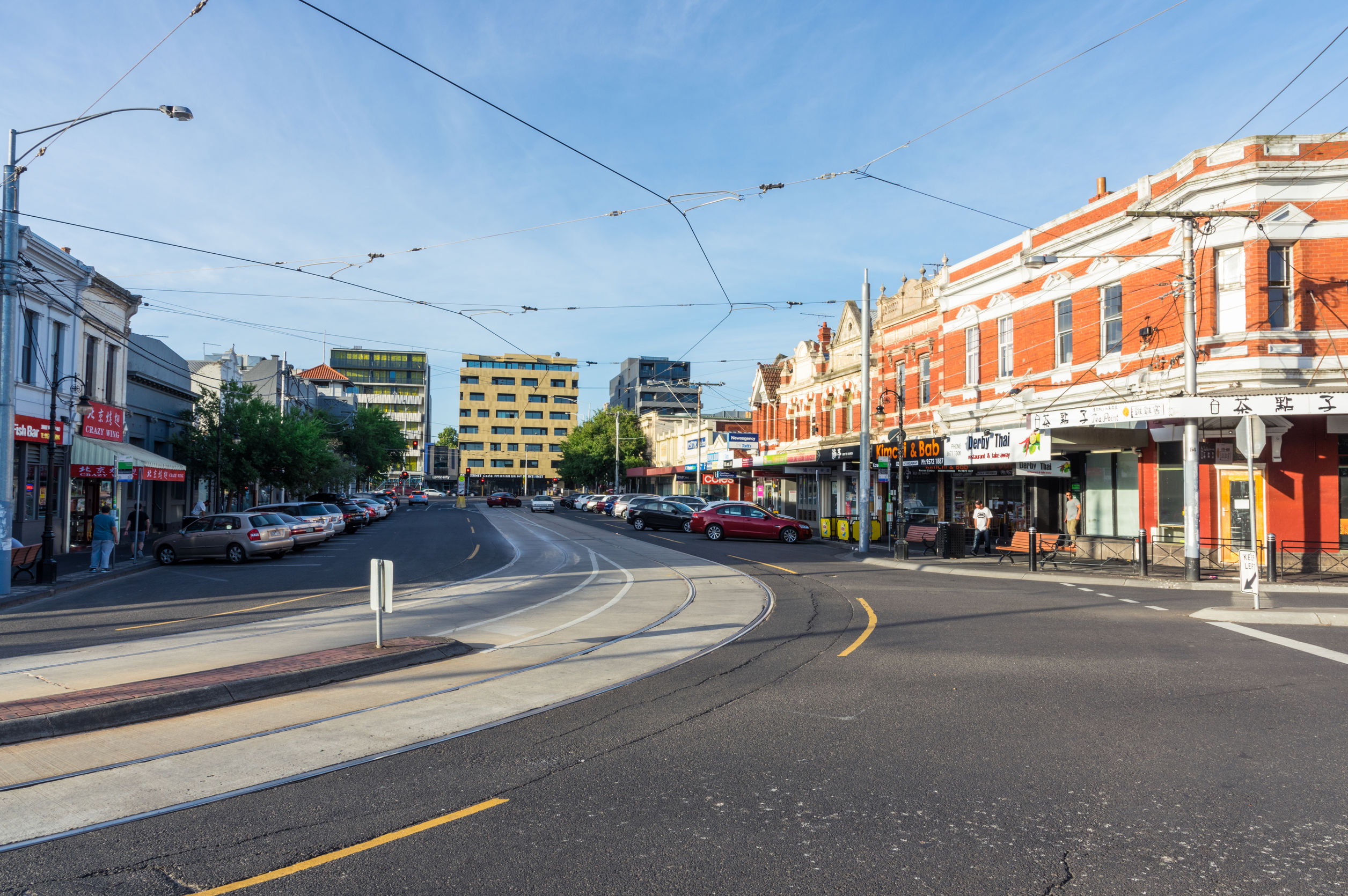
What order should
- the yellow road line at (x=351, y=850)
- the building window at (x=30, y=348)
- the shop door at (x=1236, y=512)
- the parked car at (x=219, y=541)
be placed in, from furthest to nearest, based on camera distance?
the building window at (x=30, y=348), the parked car at (x=219, y=541), the shop door at (x=1236, y=512), the yellow road line at (x=351, y=850)

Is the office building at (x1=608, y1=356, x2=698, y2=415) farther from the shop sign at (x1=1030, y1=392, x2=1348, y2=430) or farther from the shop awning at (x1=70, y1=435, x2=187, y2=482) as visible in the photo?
the shop sign at (x1=1030, y1=392, x2=1348, y2=430)

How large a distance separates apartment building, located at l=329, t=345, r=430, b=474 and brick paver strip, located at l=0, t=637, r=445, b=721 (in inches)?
5531

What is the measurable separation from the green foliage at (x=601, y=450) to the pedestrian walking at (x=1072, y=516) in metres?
66.2

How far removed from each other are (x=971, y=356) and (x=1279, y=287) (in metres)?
11.6

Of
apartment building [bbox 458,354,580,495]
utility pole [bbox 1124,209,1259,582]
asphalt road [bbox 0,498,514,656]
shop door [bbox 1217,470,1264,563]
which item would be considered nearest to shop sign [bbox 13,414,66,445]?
asphalt road [bbox 0,498,514,656]

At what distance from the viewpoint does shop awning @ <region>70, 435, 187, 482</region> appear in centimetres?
2731

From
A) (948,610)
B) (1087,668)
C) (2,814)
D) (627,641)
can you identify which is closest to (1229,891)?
(1087,668)

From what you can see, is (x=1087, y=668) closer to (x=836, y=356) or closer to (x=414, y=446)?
(x=836, y=356)

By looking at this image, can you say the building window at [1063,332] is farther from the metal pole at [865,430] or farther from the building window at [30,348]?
the building window at [30,348]

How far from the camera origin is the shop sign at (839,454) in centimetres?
3382

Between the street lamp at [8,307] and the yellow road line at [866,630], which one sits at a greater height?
the street lamp at [8,307]

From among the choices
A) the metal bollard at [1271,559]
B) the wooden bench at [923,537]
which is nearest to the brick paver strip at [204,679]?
the metal bollard at [1271,559]

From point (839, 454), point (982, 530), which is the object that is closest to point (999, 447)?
point (982, 530)

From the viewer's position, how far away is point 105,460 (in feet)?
92.2
